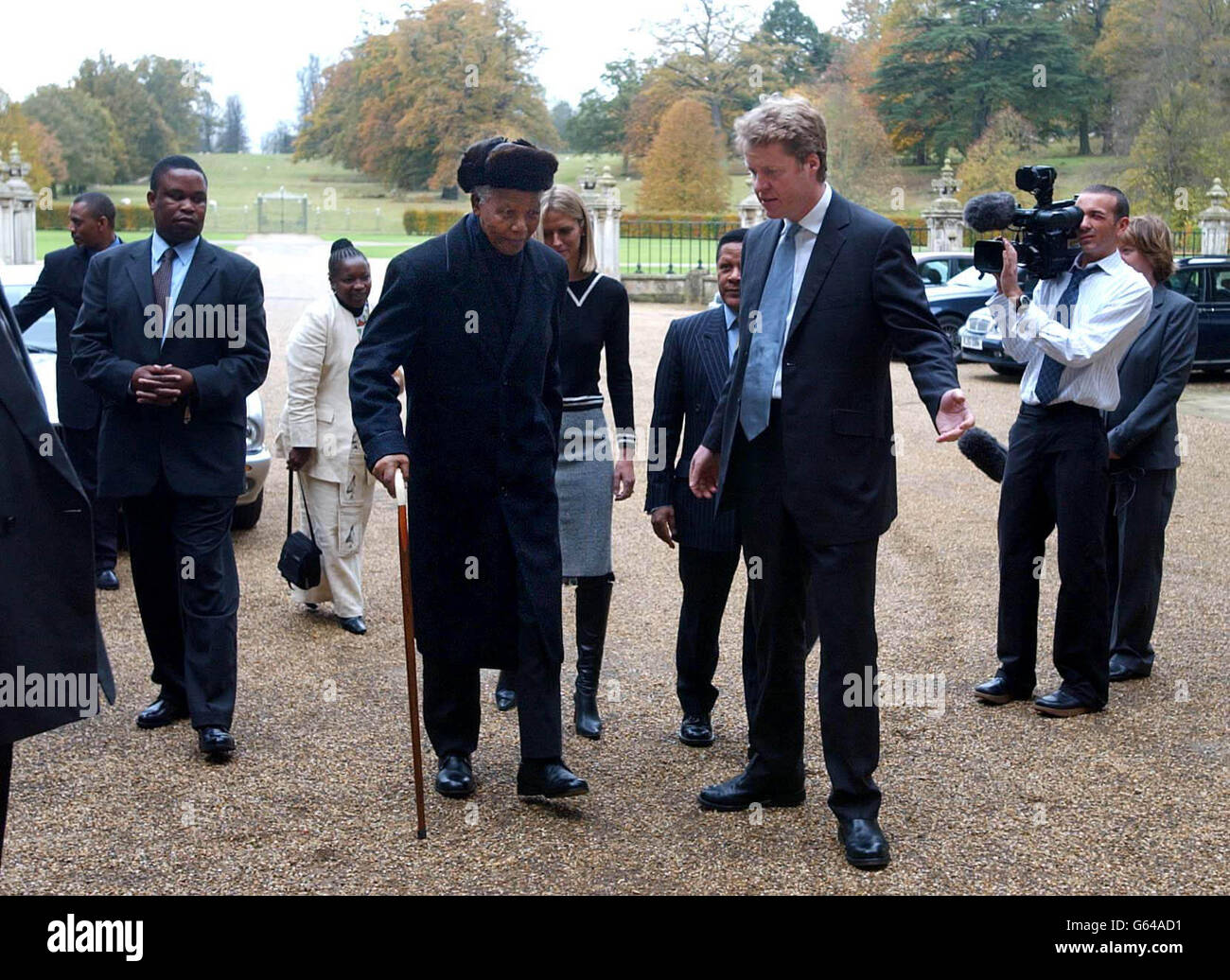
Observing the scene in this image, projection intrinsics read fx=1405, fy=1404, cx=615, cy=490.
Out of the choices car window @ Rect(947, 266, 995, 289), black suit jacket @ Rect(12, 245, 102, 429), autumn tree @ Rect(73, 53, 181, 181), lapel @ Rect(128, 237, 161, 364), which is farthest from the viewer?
autumn tree @ Rect(73, 53, 181, 181)

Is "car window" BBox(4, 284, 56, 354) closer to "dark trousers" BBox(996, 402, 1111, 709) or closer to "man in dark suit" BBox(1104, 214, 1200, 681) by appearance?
"dark trousers" BBox(996, 402, 1111, 709)

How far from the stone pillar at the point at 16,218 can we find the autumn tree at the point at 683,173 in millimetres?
26519

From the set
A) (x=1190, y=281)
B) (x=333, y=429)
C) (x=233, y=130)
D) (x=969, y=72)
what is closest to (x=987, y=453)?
(x=333, y=429)

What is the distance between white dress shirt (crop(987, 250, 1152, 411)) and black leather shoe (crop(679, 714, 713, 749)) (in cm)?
188

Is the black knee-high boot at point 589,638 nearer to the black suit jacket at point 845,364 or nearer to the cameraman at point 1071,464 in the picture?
the black suit jacket at point 845,364

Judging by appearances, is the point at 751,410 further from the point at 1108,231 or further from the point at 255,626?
the point at 255,626

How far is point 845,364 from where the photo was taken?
4.34 metres

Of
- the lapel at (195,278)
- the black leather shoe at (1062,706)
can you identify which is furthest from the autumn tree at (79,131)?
the black leather shoe at (1062,706)

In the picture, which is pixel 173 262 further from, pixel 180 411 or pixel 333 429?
pixel 333 429

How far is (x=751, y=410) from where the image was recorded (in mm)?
4516

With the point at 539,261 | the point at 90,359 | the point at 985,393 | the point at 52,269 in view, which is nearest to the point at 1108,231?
the point at 539,261

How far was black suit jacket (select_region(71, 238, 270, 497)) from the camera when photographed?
210 inches

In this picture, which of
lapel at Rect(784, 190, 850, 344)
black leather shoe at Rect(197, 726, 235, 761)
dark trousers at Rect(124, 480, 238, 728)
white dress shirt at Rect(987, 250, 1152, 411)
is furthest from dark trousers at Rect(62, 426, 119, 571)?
white dress shirt at Rect(987, 250, 1152, 411)

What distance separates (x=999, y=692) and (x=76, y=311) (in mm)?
5274
